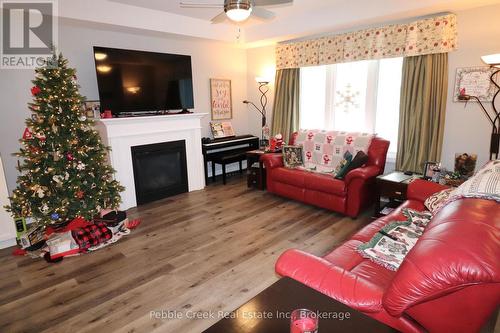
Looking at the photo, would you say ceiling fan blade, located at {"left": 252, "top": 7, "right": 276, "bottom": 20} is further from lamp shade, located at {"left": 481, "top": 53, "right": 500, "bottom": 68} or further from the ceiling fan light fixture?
lamp shade, located at {"left": 481, "top": 53, "right": 500, "bottom": 68}

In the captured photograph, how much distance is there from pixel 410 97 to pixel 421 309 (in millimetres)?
3210

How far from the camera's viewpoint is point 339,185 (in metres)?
3.57

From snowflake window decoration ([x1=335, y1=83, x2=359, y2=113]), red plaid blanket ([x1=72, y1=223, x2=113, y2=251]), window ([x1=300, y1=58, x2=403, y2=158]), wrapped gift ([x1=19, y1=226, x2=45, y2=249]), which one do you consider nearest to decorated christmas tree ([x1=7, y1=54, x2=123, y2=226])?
wrapped gift ([x1=19, y1=226, x2=45, y2=249])

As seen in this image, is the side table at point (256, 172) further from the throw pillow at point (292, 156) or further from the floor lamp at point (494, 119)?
the floor lamp at point (494, 119)

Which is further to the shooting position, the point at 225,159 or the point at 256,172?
the point at 225,159

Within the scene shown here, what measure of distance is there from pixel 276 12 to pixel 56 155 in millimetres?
3393

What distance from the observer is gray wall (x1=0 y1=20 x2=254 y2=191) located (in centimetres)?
337

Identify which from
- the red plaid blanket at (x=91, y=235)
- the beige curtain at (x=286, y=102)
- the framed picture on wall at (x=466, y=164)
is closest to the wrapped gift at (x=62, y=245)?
the red plaid blanket at (x=91, y=235)

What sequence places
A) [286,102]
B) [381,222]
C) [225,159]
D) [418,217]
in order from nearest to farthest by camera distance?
1. [418,217]
2. [381,222]
3. [225,159]
4. [286,102]

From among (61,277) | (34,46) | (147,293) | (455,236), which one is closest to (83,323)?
(147,293)

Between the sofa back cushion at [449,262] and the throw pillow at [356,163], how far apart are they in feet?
7.89

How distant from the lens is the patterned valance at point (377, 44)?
3.34 m

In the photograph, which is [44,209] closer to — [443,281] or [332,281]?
[332,281]

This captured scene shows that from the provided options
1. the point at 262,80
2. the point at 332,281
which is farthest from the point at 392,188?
the point at 262,80
